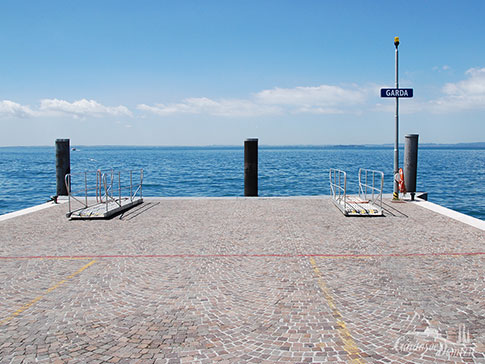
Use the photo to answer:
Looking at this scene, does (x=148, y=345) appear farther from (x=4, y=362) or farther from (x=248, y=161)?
(x=248, y=161)

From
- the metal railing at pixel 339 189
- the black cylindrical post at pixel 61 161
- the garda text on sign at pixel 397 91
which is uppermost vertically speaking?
the garda text on sign at pixel 397 91

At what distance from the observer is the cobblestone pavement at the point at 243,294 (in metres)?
3.61

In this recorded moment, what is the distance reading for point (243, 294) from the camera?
16.2 ft

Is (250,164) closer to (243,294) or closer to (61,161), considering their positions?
(61,161)

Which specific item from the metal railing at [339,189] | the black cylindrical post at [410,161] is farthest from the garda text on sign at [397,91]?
the metal railing at [339,189]

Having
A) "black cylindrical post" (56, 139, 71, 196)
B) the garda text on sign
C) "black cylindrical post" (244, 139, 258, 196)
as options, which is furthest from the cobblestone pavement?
"black cylindrical post" (244, 139, 258, 196)

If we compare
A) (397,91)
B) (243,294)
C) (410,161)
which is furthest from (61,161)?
(410,161)

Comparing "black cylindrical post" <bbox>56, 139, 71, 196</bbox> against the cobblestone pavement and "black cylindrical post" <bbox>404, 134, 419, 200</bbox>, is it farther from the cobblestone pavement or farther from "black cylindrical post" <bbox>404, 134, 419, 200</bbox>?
"black cylindrical post" <bbox>404, 134, 419, 200</bbox>

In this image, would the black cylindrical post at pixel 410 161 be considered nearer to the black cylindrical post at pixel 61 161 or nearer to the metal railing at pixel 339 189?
the metal railing at pixel 339 189

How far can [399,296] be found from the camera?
4.82 metres

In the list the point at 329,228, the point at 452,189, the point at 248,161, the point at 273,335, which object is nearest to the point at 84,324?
the point at 273,335

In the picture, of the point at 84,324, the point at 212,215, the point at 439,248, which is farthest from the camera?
the point at 212,215

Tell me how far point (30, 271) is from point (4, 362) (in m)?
2.75

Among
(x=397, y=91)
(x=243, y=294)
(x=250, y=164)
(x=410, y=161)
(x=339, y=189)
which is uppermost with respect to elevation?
(x=397, y=91)
